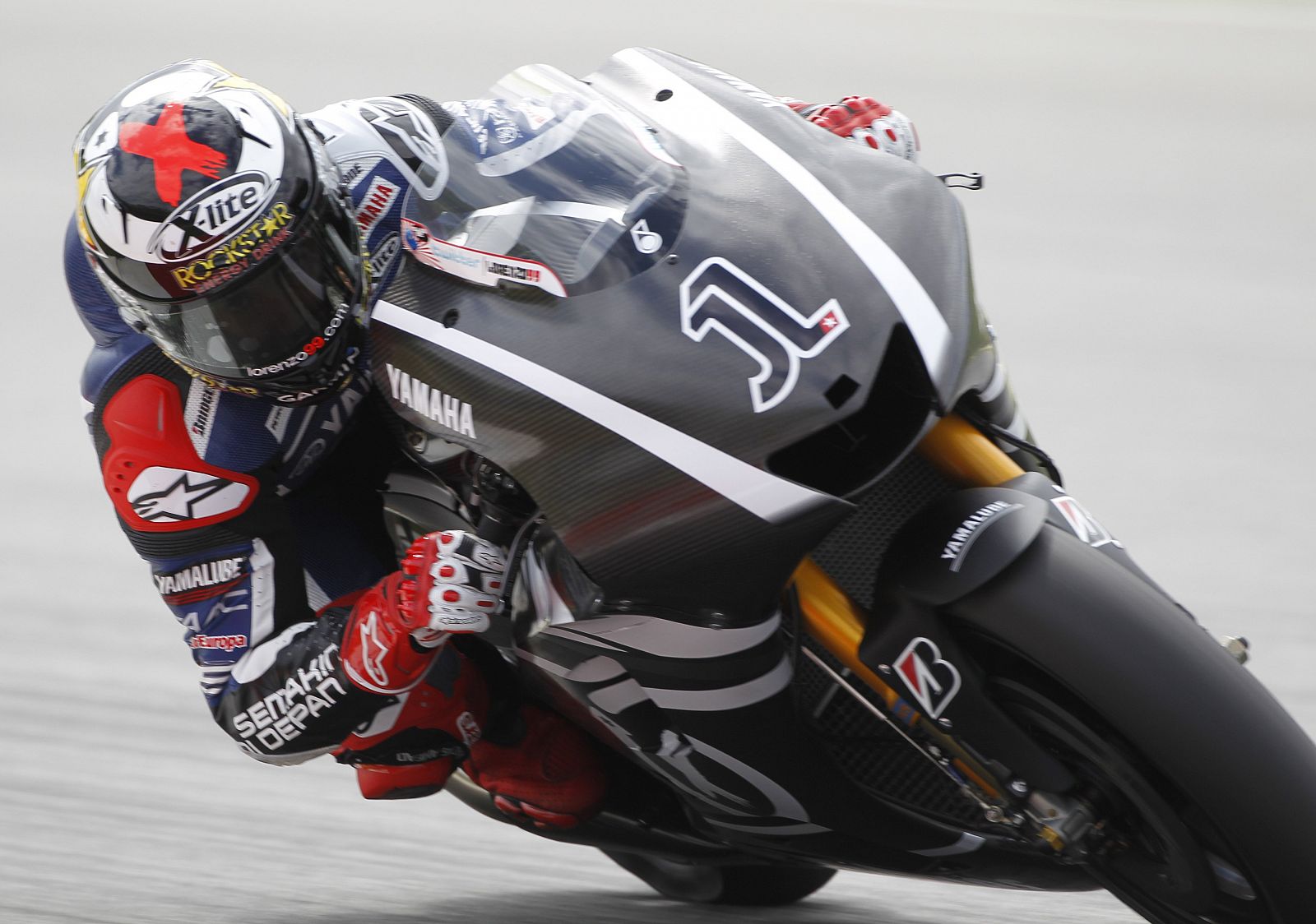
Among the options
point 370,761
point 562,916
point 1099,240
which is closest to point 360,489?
point 370,761

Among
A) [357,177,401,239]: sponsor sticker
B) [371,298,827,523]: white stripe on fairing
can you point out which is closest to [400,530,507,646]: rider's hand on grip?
[371,298,827,523]: white stripe on fairing

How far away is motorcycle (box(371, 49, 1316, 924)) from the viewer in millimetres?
2047

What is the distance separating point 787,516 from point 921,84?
780cm

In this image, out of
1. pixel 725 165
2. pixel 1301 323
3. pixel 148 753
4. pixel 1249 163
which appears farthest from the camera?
pixel 1249 163

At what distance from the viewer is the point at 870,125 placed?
2670mm

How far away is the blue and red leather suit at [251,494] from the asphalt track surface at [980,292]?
792 millimetres

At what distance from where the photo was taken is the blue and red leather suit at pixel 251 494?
2.76 metres

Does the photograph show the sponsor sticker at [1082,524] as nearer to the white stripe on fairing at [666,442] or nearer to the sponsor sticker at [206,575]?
the white stripe on fairing at [666,442]

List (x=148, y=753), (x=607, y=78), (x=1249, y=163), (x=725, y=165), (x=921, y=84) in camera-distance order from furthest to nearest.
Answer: (x=921, y=84) → (x=1249, y=163) → (x=148, y=753) → (x=607, y=78) → (x=725, y=165)

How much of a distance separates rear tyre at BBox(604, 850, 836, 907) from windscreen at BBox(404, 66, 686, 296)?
1.56 m

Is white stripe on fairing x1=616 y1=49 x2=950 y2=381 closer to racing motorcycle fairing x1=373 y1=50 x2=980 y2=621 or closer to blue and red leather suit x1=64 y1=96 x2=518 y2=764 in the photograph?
racing motorcycle fairing x1=373 y1=50 x2=980 y2=621

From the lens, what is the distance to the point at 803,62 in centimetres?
988

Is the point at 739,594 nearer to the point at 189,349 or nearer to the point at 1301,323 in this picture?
the point at 189,349

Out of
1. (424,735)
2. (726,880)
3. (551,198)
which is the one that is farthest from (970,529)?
(726,880)
